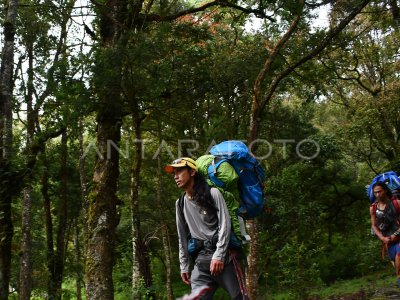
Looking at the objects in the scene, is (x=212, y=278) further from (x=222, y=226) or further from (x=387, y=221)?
(x=387, y=221)

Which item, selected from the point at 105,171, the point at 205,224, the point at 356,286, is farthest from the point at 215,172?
the point at 356,286

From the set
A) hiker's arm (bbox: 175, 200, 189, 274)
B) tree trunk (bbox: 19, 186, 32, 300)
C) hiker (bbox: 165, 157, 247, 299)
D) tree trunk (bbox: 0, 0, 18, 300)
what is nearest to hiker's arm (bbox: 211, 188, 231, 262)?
hiker (bbox: 165, 157, 247, 299)

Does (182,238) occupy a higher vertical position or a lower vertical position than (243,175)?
lower

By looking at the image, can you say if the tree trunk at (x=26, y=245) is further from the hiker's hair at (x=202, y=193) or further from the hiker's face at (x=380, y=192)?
the hiker's hair at (x=202, y=193)

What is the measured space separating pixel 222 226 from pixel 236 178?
0.44 metres

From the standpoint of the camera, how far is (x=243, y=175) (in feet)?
12.1

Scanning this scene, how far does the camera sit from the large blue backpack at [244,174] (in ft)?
11.9

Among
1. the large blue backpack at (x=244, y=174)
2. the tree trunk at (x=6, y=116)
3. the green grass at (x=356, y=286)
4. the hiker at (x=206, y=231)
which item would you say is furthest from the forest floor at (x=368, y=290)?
the tree trunk at (x=6, y=116)

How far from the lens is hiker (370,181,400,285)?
5871 millimetres

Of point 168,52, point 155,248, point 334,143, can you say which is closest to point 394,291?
point 334,143

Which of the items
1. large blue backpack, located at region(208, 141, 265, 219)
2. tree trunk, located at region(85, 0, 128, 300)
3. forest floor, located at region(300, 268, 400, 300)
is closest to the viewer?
large blue backpack, located at region(208, 141, 265, 219)

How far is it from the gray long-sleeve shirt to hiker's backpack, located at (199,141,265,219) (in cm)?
19

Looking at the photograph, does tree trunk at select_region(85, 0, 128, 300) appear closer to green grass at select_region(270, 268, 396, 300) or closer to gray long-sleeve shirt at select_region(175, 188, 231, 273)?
gray long-sleeve shirt at select_region(175, 188, 231, 273)

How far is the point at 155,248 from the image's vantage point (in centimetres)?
1866
